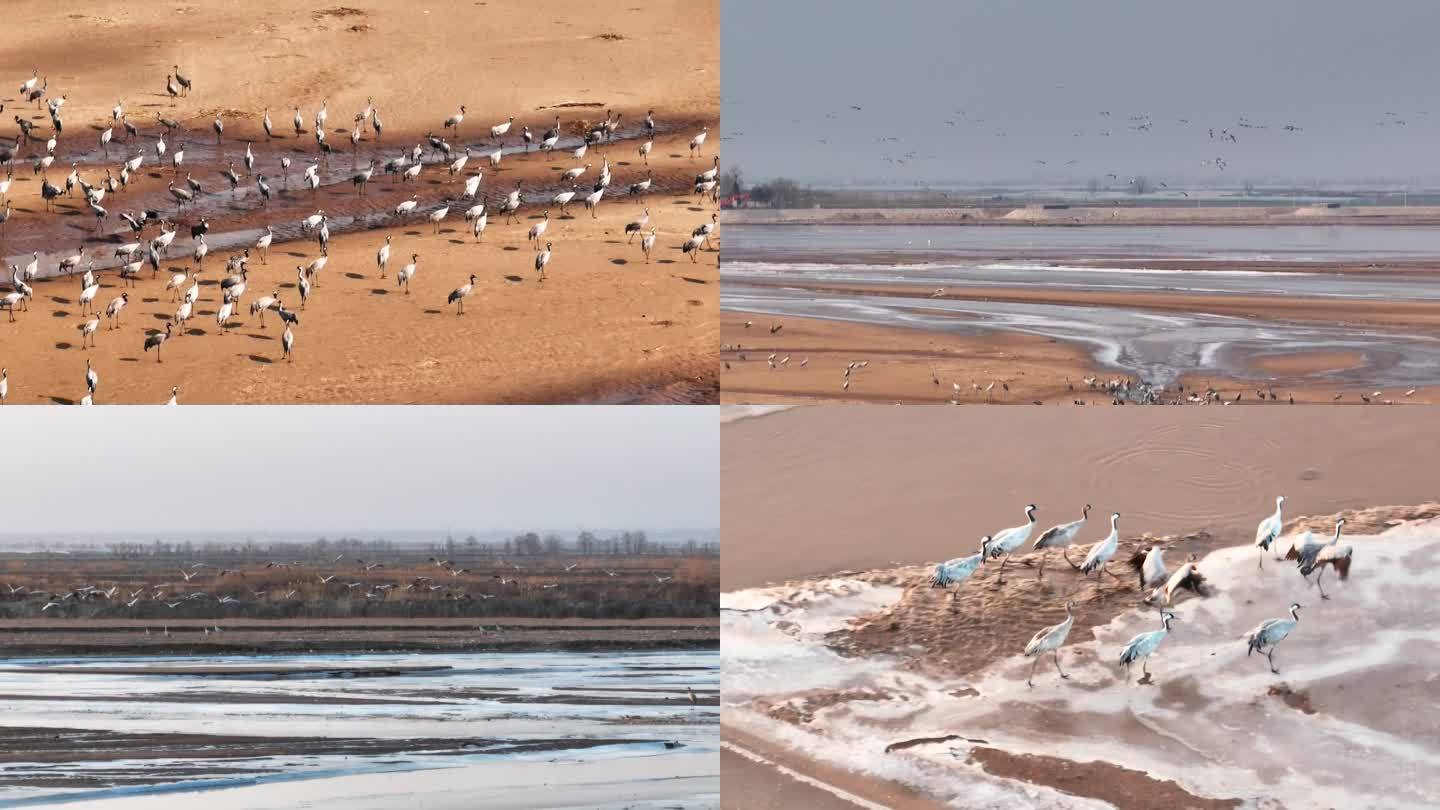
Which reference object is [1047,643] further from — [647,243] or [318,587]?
[318,587]

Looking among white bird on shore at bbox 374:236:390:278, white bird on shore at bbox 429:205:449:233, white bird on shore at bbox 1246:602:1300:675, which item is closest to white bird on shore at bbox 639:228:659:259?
white bird on shore at bbox 429:205:449:233

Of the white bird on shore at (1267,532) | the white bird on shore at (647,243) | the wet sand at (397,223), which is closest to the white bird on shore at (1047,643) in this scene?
the white bird on shore at (1267,532)

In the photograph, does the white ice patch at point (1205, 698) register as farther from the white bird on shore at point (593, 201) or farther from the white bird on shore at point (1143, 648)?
the white bird on shore at point (593, 201)

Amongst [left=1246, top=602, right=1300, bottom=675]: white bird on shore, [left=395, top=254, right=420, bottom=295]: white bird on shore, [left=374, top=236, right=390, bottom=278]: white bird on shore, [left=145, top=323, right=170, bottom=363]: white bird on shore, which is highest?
[left=374, top=236, right=390, bottom=278]: white bird on shore

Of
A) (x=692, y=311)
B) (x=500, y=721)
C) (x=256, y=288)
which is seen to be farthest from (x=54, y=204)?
(x=500, y=721)

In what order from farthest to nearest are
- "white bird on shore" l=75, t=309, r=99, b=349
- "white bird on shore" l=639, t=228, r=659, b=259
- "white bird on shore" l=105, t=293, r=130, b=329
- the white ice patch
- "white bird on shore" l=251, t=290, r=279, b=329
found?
1. "white bird on shore" l=639, t=228, r=659, b=259
2. "white bird on shore" l=251, t=290, r=279, b=329
3. "white bird on shore" l=105, t=293, r=130, b=329
4. "white bird on shore" l=75, t=309, r=99, b=349
5. the white ice patch

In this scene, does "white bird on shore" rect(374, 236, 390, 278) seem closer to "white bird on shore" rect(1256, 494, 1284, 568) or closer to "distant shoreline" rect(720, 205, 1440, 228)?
"distant shoreline" rect(720, 205, 1440, 228)

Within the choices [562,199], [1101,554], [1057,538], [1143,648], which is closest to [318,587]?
[562,199]
